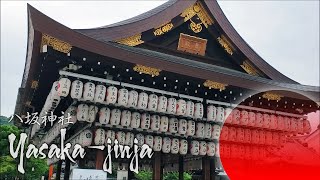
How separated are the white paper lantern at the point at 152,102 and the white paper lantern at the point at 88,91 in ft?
5.10

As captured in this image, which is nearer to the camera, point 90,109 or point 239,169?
point 90,109

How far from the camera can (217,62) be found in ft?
36.2

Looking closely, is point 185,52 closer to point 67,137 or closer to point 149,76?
point 149,76

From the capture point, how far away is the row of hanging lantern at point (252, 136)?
9672 mm

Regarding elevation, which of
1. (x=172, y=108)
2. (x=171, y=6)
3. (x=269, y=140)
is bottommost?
(x=269, y=140)

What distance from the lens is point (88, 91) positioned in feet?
25.4

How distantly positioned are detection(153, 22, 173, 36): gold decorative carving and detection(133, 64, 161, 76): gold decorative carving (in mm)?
2006

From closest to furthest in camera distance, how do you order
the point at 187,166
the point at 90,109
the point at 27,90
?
the point at 90,109, the point at 27,90, the point at 187,166

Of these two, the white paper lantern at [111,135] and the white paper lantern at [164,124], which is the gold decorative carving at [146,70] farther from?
the white paper lantern at [111,135]

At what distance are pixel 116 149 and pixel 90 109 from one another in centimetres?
119

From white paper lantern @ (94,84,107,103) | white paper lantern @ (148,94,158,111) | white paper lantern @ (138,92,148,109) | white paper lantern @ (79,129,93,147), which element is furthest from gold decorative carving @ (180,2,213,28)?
white paper lantern @ (79,129,93,147)

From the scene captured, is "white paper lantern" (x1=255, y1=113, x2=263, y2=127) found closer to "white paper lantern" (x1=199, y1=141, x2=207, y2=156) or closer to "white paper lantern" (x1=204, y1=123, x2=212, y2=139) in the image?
"white paper lantern" (x1=204, y1=123, x2=212, y2=139)

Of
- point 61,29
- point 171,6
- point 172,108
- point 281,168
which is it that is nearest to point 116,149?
point 172,108

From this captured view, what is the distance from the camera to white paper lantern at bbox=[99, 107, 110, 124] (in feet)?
25.8
